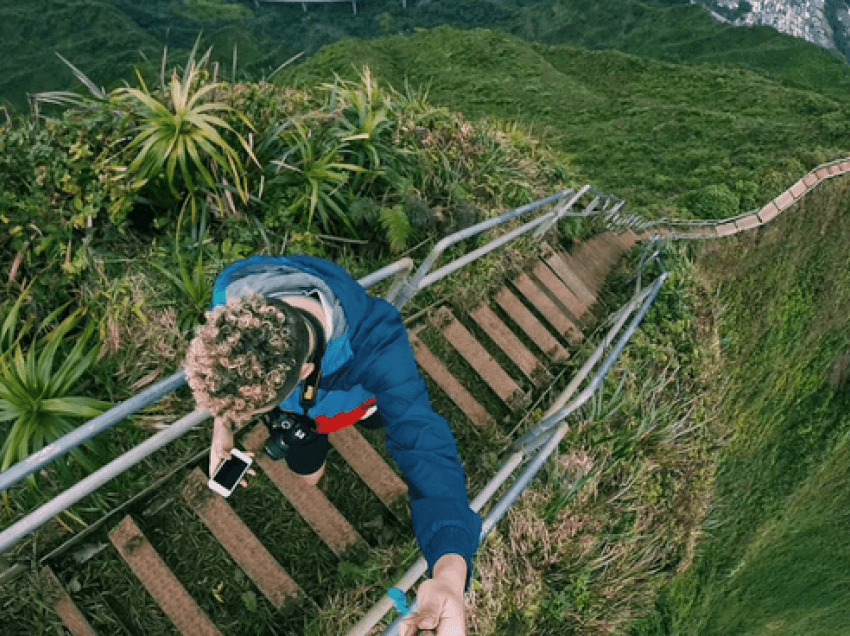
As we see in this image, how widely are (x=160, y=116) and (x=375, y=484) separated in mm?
2676

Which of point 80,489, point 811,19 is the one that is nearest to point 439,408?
point 80,489

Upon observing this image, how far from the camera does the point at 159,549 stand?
2.56 meters

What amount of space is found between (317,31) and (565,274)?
51732 millimetres

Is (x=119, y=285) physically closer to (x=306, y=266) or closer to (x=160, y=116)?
(x=160, y=116)

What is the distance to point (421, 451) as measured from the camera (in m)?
1.85

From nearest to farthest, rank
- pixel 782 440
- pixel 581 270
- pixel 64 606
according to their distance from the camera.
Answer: pixel 64 606, pixel 581 270, pixel 782 440

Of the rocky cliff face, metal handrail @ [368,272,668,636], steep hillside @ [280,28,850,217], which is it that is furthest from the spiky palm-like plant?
the rocky cliff face

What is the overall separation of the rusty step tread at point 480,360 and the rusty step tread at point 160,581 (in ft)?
6.62

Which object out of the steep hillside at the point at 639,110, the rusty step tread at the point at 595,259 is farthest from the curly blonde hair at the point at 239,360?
the steep hillside at the point at 639,110

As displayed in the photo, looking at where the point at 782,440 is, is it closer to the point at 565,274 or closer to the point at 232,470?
the point at 565,274

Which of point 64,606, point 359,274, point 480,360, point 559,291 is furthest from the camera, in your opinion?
point 559,291

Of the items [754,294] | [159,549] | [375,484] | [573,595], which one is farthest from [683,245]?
[159,549]

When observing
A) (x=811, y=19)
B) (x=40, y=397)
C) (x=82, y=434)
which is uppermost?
(x=40, y=397)

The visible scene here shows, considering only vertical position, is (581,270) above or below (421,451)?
below
